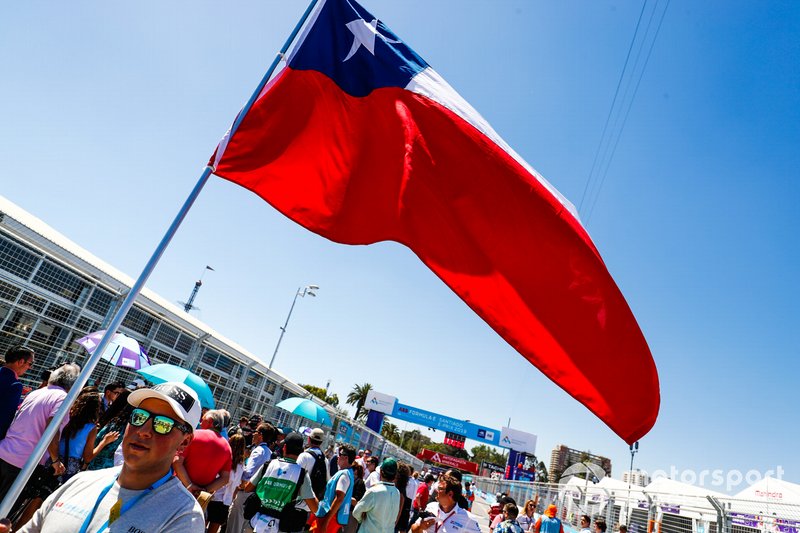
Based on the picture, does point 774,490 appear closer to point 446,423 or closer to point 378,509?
point 378,509

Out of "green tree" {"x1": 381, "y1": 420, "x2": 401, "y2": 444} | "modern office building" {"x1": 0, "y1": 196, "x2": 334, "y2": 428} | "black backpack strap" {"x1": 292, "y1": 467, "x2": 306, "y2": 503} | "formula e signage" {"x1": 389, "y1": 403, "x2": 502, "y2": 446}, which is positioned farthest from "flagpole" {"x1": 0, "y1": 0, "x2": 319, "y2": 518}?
"green tree" {"x1": 381, "y1": 420, "x2": 401, "y2": 444}

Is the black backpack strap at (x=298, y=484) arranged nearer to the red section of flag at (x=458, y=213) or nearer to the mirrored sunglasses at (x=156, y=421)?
the red section of flag at (x=458, y=213)

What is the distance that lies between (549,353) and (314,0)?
346cm

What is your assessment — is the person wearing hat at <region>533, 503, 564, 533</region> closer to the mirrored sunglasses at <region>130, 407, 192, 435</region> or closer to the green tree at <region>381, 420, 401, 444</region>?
the mirrored sunglasses at <region>130, 407, 192, 435</region>

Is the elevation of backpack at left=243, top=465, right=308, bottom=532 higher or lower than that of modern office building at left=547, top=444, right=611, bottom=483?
lower

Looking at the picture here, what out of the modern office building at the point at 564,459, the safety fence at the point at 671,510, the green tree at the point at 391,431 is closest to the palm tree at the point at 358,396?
the green tree at the point at 391,431

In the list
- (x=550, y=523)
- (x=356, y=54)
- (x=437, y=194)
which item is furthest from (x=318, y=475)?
(x=356, y=54)

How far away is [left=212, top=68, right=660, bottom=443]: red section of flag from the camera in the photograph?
330 cm

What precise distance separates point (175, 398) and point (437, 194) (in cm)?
247

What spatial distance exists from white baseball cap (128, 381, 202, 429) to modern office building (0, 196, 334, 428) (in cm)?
810

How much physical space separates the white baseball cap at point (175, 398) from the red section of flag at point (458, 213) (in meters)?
1.68

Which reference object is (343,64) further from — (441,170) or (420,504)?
(420,504)

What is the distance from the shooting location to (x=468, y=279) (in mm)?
3643

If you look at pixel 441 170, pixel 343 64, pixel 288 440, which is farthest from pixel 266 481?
pixel 343 64
